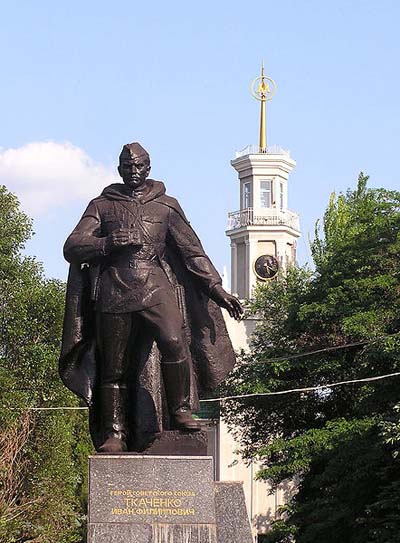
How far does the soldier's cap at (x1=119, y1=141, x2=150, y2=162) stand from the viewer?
13.6 m

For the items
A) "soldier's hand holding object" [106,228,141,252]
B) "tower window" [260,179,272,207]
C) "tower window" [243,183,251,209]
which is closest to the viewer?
"soldier's hand holding object" [106,228,141,252]

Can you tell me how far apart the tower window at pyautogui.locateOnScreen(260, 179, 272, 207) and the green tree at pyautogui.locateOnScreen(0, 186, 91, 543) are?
41.1 meters

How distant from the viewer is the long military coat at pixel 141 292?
13305mm

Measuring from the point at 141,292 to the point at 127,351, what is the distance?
608mm

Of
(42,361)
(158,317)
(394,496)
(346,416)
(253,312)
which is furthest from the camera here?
(253,312)

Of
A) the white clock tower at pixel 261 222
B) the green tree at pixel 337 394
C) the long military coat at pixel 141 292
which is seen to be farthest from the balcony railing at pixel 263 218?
the long military coat at pixel 141 292

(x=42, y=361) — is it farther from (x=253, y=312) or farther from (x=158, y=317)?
(x=158, y=317)

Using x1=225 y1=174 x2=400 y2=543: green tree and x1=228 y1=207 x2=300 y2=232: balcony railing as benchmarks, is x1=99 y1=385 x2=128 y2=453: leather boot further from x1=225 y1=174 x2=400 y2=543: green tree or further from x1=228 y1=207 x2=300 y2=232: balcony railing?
x1=228 y1=207 x2=300 y2=232: balcony railing

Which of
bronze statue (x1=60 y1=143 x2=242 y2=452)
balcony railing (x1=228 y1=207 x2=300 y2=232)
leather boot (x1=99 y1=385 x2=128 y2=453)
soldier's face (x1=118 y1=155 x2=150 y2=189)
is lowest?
leather boot (x1=99 y1=385 x2=128 y2=453)

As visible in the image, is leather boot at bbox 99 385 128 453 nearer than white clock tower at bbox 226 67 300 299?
Yes

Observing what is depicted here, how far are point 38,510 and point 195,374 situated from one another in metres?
28.3

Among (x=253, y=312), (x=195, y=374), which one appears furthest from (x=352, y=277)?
(x=195, y=374)

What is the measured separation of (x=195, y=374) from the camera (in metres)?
13.7

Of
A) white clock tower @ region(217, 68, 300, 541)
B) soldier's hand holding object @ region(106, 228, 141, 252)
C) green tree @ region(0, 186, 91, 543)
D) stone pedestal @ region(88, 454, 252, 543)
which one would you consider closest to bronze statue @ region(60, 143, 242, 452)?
soldier's hand holding object @ region(106, 228, 141, 252)
